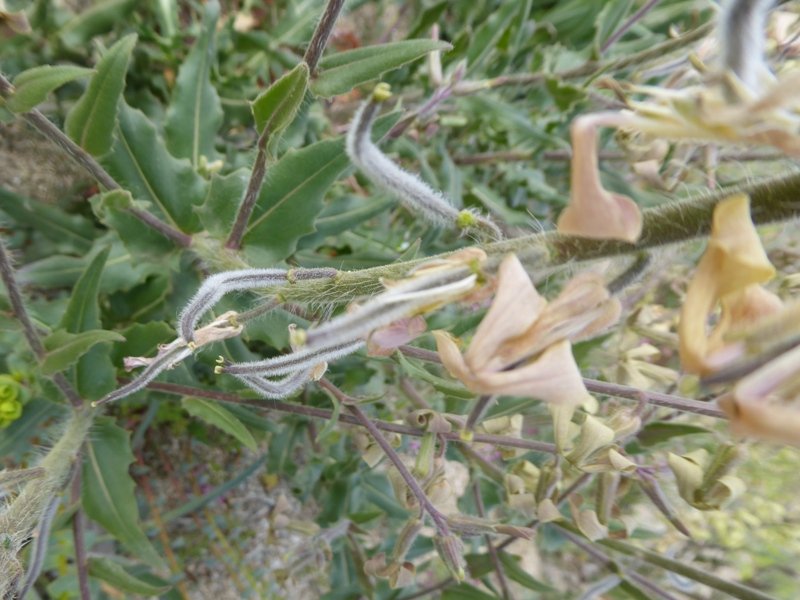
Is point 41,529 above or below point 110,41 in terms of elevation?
below

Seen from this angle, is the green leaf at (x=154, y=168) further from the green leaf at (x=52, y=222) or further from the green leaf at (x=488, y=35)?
the green leaf at (x=488, y=35)

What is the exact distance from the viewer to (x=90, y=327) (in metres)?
0.85

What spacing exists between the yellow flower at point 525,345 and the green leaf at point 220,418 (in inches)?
19.3

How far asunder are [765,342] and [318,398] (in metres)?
0.83

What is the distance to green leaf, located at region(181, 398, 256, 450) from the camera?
79 cm

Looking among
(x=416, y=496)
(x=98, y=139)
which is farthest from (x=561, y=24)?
(x=416, y=496)

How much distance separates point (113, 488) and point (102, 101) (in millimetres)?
525

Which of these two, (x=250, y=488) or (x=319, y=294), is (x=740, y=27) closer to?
(x=319, y=294)

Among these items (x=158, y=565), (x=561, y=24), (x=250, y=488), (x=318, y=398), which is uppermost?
(x=561, y=24)

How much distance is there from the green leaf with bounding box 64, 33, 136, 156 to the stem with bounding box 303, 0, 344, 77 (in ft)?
0.86

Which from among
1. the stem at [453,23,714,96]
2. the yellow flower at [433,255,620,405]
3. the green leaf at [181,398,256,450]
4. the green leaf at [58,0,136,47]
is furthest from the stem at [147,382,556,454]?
the green leaf at [58,0,136,47]

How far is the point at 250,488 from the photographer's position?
1.72 meters

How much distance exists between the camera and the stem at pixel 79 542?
2.75ft

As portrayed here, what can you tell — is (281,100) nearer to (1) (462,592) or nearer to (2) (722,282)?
(2) (722,282)
